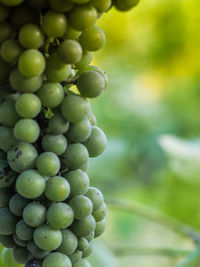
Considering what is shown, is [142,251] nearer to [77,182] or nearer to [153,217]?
[153,217]

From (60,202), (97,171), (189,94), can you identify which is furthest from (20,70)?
(189,94)

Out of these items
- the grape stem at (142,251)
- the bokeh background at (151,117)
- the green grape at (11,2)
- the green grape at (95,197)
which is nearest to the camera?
the green grape at (11,2)

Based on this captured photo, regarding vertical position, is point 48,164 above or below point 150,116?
below

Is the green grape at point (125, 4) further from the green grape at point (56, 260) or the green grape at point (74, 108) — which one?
the green grape at point (56, 260)

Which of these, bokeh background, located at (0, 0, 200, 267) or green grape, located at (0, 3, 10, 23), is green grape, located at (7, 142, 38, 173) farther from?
bokeh background, located at (0, 0, 200, 267)

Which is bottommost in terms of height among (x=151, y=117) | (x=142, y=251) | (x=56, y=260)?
(x=56, y=260)

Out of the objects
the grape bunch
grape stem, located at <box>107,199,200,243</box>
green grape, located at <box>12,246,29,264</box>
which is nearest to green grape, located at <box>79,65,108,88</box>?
the grape bunch

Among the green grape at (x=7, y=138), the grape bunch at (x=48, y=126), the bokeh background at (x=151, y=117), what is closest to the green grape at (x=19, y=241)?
the grape bunch at (x=48, y=126)

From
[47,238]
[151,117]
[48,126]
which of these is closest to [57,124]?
[48,126]
